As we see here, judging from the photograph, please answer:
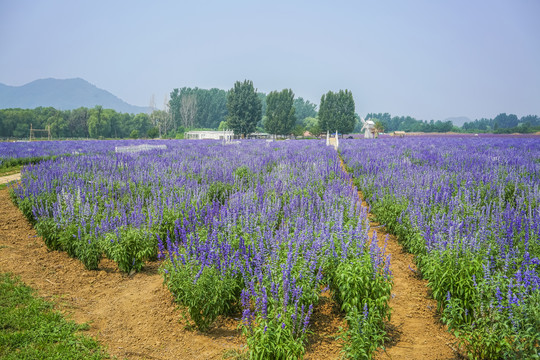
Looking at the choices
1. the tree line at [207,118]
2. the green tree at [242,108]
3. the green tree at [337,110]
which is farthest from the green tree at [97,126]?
the green tree at [337,110]

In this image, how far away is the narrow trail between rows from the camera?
3.86m

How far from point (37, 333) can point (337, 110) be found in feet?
262

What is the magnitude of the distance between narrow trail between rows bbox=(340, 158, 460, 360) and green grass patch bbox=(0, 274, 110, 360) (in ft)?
11.3

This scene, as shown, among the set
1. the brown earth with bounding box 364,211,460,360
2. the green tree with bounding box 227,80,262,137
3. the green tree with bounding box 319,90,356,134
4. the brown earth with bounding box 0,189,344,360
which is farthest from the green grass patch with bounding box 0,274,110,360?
the green tree with bounding box 319,90,356,134

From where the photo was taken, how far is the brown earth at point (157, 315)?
3.99 metres

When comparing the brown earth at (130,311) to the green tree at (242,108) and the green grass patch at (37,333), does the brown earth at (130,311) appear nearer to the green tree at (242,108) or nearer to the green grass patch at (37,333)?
the green grass patch at (37,333)

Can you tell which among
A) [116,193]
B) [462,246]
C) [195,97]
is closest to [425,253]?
[462,246]

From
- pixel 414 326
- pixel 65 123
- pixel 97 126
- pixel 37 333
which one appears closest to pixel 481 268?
pixel 414 326

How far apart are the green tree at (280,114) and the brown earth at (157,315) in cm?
7105

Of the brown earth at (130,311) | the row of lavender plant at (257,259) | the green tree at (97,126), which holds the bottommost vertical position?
the brown earth at (130,311)

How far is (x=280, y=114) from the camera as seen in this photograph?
7744 centimetres

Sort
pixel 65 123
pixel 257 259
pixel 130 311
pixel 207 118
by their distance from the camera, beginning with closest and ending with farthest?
pixel 257 259 → pixel 130 311 → pixel 65 123 → pixel 207 118

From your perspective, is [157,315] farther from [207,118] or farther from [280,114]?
[207,118]

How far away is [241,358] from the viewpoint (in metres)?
3.71
